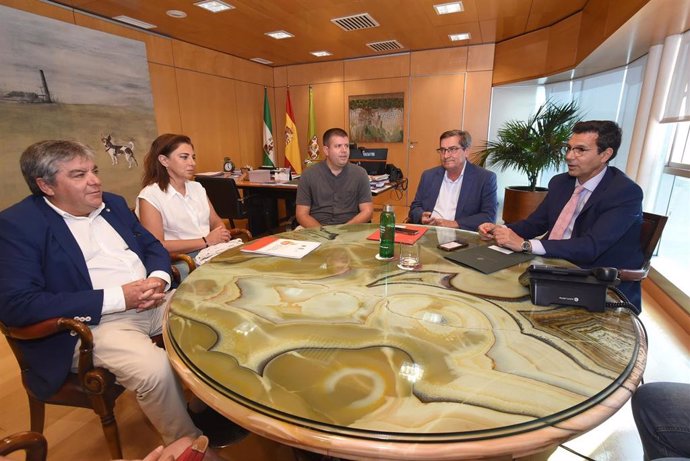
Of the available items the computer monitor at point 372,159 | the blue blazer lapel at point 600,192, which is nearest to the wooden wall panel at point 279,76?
the computer monitor at point 372,159

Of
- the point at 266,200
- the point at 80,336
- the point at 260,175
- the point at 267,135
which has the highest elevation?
the point at 267,135

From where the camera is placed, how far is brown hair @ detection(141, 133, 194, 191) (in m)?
2.12

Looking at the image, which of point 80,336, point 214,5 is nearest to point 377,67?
point 214,5

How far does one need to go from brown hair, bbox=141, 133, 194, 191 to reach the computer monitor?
243 centimetres

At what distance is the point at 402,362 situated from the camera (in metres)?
0.81

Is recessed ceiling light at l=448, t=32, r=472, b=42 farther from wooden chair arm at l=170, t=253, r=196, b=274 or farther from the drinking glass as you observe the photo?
wooden chair arm at l=170, t=253, r=196, b=274

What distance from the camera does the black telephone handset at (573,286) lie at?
1.05 metres

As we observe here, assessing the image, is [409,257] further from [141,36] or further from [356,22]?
[141,36]

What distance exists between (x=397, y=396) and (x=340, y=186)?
2.23 meters

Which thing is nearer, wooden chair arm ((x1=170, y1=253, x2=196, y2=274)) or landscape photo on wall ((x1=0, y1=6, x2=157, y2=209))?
wooden chair arm ((x1=170, y1=253, x2=196, y2=274))

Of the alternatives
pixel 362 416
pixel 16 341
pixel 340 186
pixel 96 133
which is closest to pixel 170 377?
pixel 16 341

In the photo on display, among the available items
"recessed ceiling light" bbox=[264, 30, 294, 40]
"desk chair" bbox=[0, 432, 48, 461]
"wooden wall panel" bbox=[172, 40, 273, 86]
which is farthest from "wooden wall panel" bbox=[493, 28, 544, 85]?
"desk chair" bbox=[0, 432, 48, 461]

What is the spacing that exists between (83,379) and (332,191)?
200 centimetres

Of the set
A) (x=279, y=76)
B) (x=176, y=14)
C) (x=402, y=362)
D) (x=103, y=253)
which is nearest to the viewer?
(x=402, y=362)
